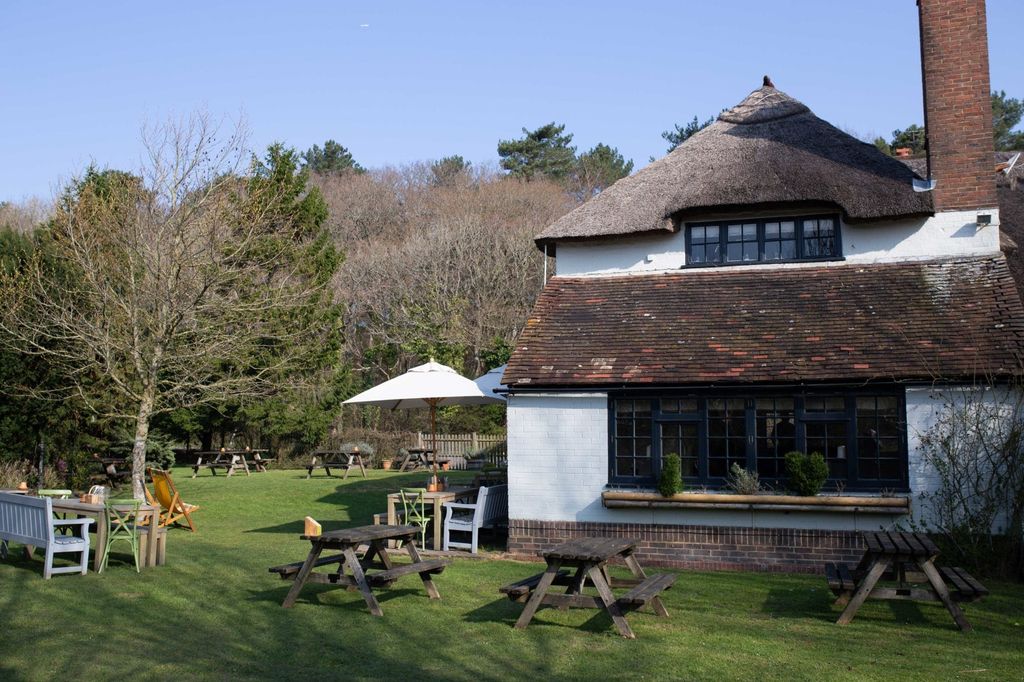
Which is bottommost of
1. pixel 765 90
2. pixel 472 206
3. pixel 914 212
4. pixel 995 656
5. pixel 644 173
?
pixel 995 656

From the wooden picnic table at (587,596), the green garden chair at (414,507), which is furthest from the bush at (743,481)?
the green garden chair at (414,507)

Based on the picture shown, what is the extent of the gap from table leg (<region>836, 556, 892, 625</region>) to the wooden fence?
70.2 ft

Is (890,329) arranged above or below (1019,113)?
below

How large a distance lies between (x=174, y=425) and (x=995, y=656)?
27.1 m

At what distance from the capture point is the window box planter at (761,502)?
12.1m

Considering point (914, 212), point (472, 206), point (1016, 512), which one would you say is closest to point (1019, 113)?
point (472, 206)

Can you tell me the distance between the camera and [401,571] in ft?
30.5

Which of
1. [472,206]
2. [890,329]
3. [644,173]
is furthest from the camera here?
[472,206]

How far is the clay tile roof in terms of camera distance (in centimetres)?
1262

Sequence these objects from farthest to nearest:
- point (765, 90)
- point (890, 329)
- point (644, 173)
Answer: point (765, 90) < point (644, 173) < point (890, 329)

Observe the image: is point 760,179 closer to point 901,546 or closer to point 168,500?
point 901,546

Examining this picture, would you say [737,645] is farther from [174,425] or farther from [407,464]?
[174,425]

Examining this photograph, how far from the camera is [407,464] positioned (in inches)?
1144

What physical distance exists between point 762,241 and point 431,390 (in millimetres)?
5764
